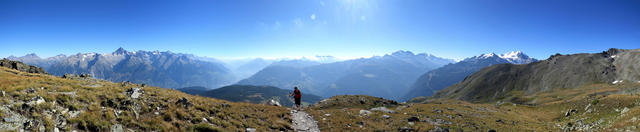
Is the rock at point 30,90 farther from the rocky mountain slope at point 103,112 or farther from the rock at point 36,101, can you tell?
the rock at point 36,101

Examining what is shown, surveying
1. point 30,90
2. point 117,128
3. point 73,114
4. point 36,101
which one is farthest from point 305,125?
point 30,90

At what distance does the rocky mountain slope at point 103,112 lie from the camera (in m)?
→ 10.4

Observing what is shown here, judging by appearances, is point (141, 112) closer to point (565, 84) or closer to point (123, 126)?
point (123, 126)

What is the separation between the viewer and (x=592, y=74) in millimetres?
185875

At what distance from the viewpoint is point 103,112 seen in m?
12.8

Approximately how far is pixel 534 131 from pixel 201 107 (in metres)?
31.9

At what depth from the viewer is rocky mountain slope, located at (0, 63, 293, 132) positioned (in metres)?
10.4

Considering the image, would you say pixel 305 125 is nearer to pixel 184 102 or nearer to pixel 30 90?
pixel 184 102

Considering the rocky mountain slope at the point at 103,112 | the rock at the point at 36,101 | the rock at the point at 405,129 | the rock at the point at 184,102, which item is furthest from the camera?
the rock at the point at 405,129

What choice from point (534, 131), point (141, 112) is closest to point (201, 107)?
point (141, 112)

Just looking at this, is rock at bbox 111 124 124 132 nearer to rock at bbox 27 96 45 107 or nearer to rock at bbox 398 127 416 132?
rock at bbox 27 96 45 107

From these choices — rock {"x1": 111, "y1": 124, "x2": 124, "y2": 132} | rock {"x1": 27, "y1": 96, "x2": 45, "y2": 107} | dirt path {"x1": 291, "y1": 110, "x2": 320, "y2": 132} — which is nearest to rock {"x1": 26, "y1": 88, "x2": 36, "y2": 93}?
rock {"x1": 27, "y1": 96, "x2": 45, "y2": 107}

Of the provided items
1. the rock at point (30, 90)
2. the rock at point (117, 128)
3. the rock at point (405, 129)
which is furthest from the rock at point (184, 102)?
the rock at point (405, 129)

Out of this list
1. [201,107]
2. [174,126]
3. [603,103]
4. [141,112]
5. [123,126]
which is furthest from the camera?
[603,103]
